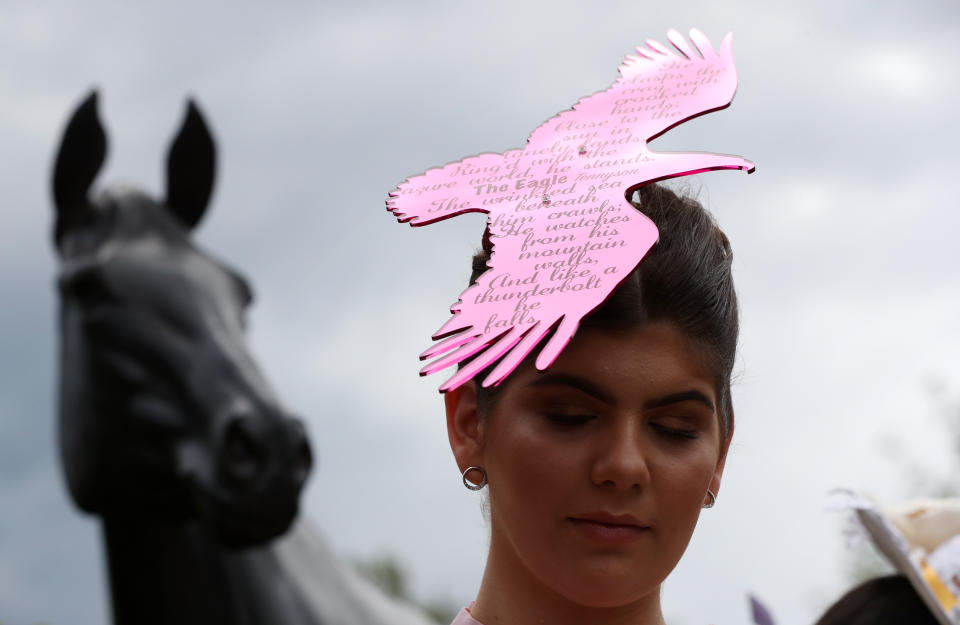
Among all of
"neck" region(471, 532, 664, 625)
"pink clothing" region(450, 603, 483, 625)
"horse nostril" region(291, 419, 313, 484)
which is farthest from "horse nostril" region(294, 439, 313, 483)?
"pink clothing" region(450, 603, 483, 625)

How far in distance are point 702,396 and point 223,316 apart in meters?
0.99

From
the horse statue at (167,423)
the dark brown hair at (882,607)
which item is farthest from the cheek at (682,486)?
the horse statue at (167,423)

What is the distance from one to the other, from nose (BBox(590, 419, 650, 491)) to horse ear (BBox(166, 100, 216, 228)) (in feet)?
2.59

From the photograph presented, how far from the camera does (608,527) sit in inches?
74.7

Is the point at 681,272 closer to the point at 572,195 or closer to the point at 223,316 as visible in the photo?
the point at 572,195

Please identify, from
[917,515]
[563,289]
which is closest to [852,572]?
[917,515]

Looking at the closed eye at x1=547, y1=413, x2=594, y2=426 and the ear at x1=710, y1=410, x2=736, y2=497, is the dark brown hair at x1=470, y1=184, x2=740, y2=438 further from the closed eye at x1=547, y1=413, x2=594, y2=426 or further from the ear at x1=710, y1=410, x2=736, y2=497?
the closed eye at x1=547, y1=413, x2=594, y2=426

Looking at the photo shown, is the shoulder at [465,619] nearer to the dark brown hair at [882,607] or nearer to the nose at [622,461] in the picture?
the nose at [622,461]

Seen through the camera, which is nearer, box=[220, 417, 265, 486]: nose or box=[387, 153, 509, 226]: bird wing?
box=[220, 417, 265, 486]: nose

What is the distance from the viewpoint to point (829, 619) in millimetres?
2240

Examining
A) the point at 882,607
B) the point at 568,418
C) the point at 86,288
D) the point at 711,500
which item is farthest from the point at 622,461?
the point at 86,288

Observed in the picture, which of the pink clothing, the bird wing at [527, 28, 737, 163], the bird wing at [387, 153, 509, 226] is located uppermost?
the bird wing at [527, 28, 737, 163]

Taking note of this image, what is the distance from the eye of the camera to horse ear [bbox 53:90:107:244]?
132cm

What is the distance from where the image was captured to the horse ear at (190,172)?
1.38m
